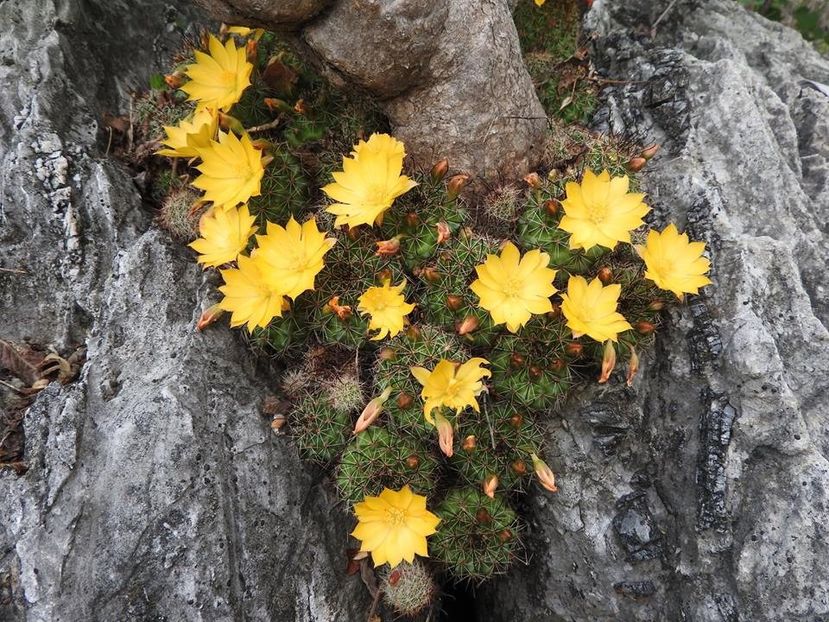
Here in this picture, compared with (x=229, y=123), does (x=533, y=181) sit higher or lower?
higher

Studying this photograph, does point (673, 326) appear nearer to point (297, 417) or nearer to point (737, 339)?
point (737, 339)

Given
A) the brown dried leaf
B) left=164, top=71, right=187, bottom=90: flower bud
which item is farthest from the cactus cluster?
the brown dried leaf

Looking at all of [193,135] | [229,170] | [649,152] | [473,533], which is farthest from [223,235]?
[649,152]

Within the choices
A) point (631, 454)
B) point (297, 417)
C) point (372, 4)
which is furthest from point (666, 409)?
point (372, 4)

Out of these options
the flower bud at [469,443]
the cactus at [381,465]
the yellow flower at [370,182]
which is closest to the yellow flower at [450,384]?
the flower bud at [469,443]

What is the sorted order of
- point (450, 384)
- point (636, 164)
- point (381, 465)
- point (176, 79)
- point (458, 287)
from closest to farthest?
point (450, 384)
point (381, 465)
point (458, 287)
point (636, 164)
point (176, 79)

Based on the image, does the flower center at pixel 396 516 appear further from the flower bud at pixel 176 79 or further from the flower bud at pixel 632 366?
the flower bud at pixel 176 79

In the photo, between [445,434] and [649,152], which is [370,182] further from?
[649,152]
